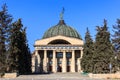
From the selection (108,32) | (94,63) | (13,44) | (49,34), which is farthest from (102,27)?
(49,34)

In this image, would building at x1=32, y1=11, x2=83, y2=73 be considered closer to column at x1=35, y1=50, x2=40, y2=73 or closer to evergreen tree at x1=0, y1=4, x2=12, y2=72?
column at x1=35, y1=50, x2=40, y2=73

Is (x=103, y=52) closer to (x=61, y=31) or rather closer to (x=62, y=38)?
(x=62, y=38)

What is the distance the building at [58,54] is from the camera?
90438 mm

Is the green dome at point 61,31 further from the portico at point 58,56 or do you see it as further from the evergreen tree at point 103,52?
the evergreen tree at point 103,52

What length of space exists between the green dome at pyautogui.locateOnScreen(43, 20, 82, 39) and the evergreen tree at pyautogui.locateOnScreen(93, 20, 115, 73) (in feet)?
143

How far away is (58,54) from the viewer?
92625mm

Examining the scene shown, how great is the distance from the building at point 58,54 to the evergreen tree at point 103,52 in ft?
122

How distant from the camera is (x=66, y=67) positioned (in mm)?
91312

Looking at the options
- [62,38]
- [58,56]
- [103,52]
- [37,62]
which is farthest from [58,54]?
[103,52]

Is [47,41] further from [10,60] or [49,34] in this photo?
[10,60]

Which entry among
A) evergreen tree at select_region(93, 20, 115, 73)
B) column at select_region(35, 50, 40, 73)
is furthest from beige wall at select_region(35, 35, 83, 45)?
evergreen tree at select_region(93, 20, 115, 73)

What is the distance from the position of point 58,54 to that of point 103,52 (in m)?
41.4

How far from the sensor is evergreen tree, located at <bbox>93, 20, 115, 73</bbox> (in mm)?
51500

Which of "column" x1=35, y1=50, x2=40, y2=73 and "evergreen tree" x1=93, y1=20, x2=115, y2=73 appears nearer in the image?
"evergreen tree" x1=93, y1=20, x2=115, y2=73
